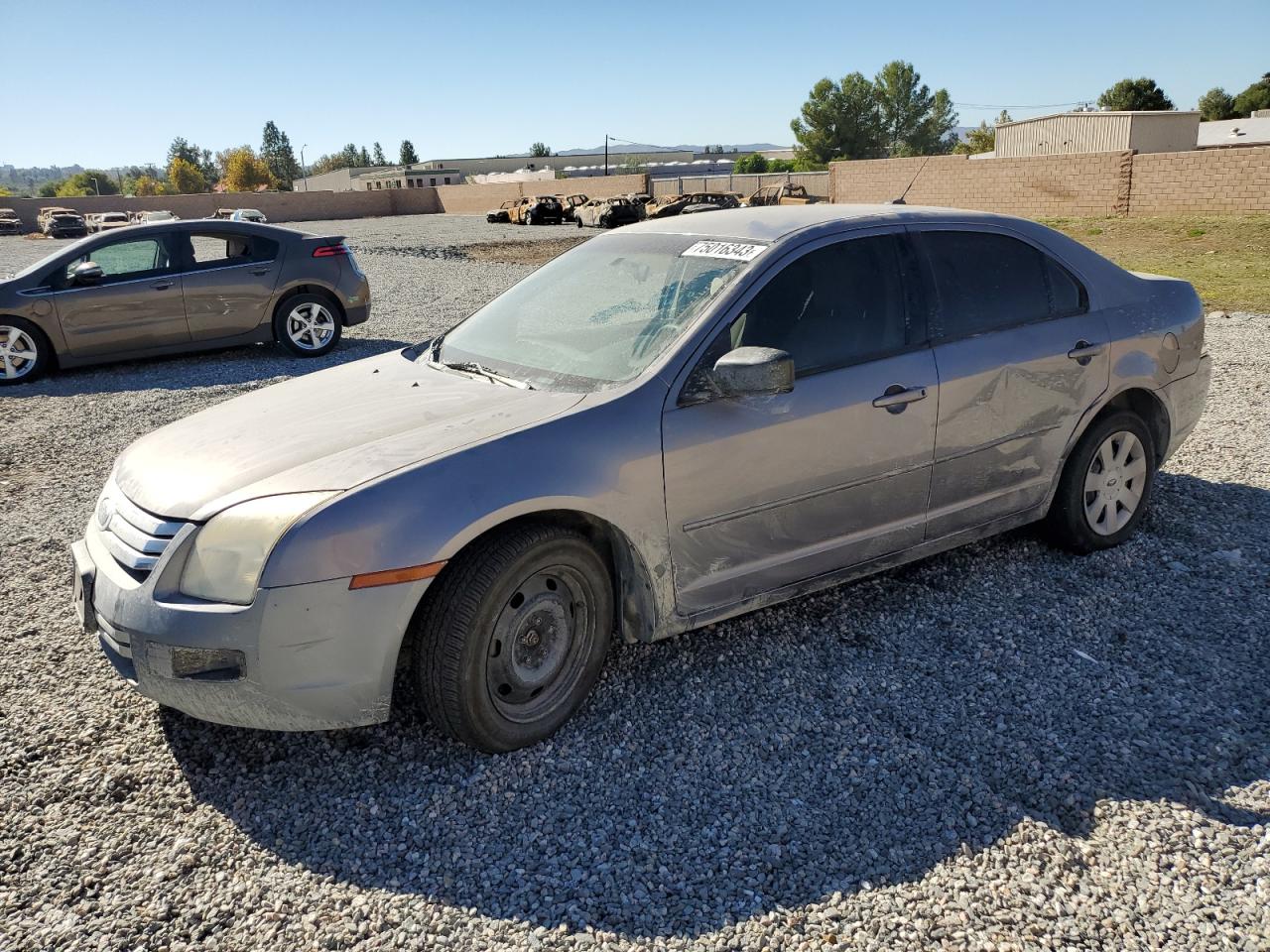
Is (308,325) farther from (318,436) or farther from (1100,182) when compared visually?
(1100,182)

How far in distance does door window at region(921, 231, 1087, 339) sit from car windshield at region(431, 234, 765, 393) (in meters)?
0.91

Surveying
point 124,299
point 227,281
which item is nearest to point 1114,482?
point 227,281

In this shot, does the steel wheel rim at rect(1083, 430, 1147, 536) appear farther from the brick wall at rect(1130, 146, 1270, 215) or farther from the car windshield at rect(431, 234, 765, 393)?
the brick wall at rect(1130, 146, 1270, 215)

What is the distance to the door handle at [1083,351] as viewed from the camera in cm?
445

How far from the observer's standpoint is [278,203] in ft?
182

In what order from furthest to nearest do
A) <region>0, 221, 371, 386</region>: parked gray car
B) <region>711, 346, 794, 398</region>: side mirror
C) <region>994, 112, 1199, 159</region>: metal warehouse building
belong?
<region>994, 112, 1199, 159</region>: metal warehouse building → <region>0, 221, 371, 386</region>: parked gray car → <region>711, 346, 794, 398</region>: side mirror

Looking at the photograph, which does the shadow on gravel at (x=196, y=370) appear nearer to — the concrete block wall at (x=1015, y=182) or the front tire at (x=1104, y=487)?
the front tire at (x=1104, y=487)

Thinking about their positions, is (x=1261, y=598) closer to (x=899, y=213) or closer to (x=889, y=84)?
(x=899, y=213)

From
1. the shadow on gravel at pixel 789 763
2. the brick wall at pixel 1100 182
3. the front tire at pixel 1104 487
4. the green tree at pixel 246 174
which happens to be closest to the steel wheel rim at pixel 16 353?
the shadow on gravel at pixel 789 763

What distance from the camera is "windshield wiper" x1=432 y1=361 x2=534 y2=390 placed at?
372 cm

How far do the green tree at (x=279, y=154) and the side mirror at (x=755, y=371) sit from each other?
17269cm

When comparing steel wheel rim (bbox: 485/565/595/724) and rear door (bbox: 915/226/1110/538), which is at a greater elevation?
rear door (bbox: 915/226/1110/538)

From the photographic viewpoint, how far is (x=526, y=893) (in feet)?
8.93

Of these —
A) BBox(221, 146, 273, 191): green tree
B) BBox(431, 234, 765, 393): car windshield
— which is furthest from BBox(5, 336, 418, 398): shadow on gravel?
BBox(221, 146, 273, 191): green tree
